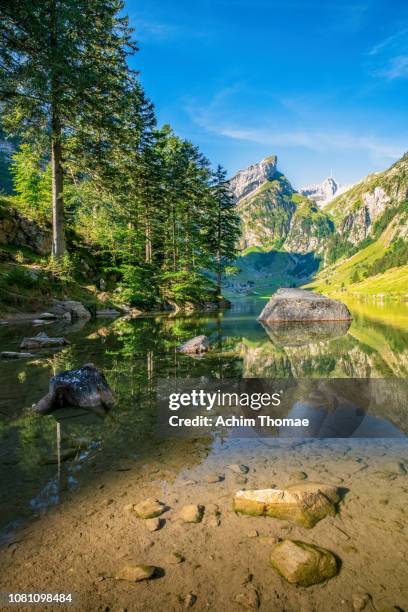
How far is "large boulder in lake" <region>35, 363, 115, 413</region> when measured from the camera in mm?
6984

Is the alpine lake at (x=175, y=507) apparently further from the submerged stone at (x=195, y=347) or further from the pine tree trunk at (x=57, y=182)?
the pine tree trunk at (x=57, y=182)

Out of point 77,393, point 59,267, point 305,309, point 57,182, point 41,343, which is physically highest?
point 57,182

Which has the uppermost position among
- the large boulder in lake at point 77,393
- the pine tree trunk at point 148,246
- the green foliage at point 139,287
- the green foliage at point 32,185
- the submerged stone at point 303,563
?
the green foliage at point 32,185

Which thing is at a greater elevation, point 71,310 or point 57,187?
point 57,187

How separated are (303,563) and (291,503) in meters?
0.79

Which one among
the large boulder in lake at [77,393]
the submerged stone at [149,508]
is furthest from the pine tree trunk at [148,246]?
the submerged stone at [149,508]

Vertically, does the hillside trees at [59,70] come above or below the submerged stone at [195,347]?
above

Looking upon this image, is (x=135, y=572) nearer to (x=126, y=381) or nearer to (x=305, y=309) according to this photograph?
(x=126, y=381)

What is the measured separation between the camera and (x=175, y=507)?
12.4 feet

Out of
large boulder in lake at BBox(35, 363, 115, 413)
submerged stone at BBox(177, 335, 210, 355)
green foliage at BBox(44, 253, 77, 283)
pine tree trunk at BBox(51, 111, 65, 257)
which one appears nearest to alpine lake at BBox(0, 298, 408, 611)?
large boulder in lake at BBox(35, 363, 115, 413)

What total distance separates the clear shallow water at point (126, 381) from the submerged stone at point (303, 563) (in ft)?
6.35

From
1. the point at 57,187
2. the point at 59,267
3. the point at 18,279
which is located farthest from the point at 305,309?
the point at 18,279

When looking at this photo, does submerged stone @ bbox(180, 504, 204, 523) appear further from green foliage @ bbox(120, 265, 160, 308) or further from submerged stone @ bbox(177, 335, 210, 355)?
green foliage @ bbox(120, 265, 160, 308)

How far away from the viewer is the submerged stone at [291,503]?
356 centimetres
